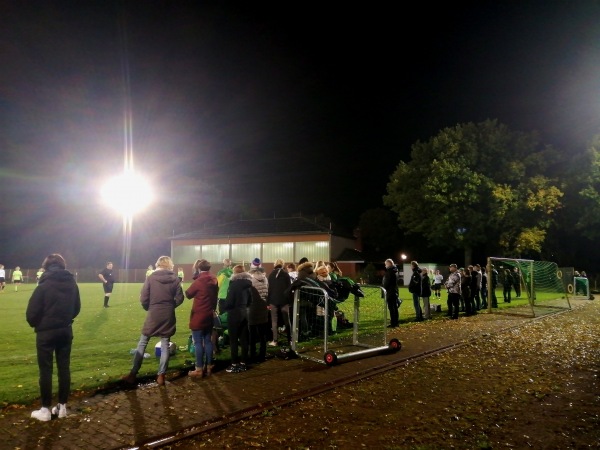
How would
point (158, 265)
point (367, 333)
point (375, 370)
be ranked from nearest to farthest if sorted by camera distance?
point (158, 265)
point (375, 370)
point (367, 333)

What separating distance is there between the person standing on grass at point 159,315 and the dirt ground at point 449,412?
220 centimetres

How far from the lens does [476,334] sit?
1215 centimetres

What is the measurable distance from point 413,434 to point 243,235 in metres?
51.6

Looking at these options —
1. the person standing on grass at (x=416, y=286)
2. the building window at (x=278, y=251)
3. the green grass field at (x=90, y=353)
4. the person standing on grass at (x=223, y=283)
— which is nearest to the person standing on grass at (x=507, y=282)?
the green grass field at (x=90, y=353)

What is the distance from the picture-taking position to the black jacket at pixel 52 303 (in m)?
5.61

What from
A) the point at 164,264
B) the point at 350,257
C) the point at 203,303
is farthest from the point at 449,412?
the point at 350,257

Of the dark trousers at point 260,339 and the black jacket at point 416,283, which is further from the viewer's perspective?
the black jacket at point 416,283

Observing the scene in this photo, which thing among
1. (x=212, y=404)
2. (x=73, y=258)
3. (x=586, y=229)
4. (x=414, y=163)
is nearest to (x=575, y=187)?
(x=586, y=229)

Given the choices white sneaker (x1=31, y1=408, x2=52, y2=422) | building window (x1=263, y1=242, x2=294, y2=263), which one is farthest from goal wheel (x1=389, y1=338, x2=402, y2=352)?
building window (x1=263, y1=242, x2=294, y2=263)

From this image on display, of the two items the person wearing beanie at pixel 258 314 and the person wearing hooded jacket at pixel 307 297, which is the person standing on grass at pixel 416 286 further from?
the person wearing beanie at pixel 258 314

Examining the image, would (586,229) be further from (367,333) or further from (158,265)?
(158,265)

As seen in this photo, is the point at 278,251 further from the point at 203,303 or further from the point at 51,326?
the point at 51,326

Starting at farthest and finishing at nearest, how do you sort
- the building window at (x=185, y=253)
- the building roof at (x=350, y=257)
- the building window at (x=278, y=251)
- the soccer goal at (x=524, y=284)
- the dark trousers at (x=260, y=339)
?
1. the building window at (x=185, y=253)
2. the building roof at (x=350, y=257)
3. the building window at (x=278, y=251)
4. the soccer goal at (x=524, y=284)
5. the dark trousers at (x=260, y=339)

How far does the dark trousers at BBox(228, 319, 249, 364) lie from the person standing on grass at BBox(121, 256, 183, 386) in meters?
1.22
